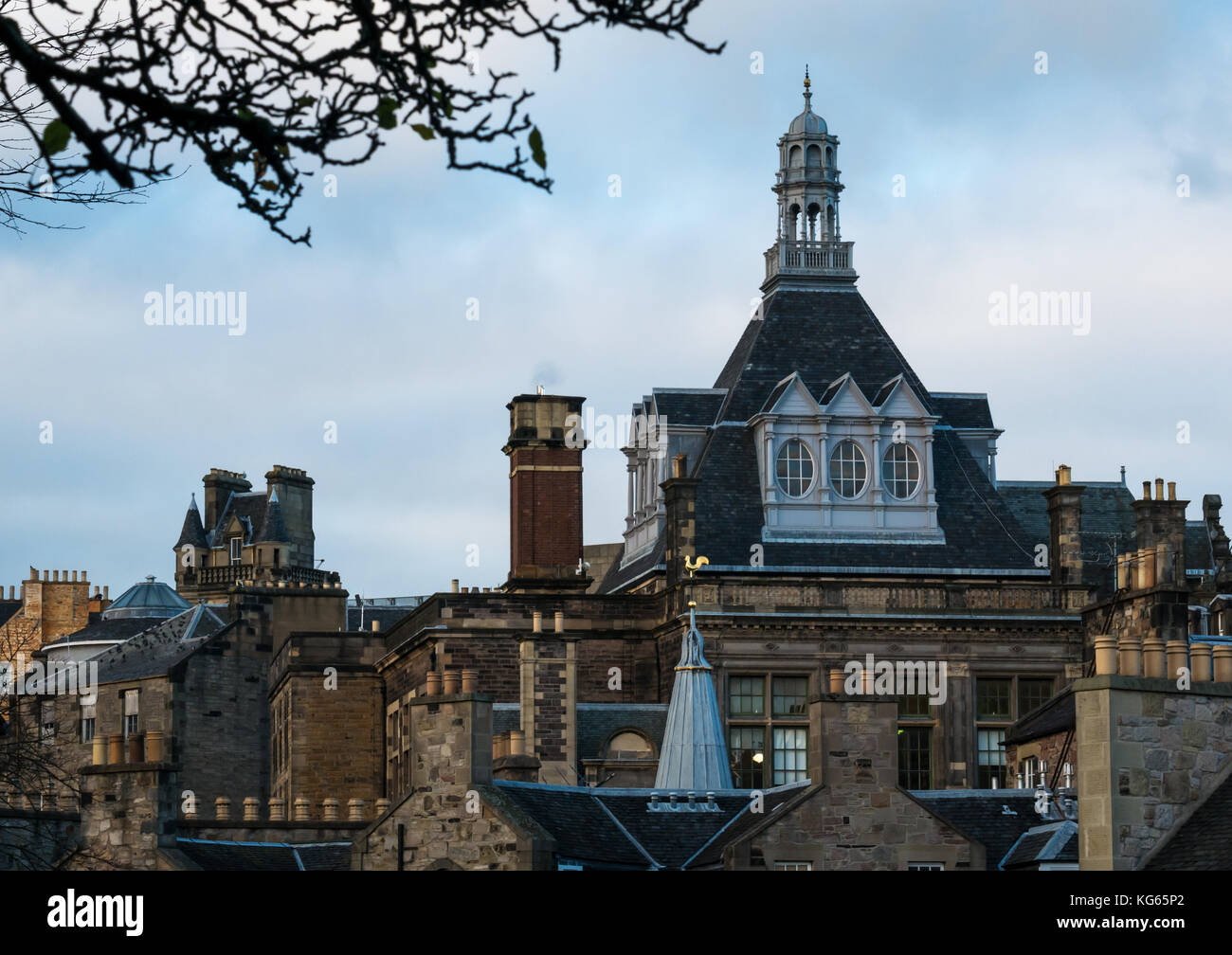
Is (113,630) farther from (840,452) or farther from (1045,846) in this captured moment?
(1045,846)

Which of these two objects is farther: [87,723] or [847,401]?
[87,723]

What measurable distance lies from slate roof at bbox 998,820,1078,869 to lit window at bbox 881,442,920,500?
14887mm

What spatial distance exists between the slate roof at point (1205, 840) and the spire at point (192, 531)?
10246 cm

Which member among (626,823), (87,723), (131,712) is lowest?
(626,823)

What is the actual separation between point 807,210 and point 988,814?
67.3 feet

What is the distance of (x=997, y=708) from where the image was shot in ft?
160

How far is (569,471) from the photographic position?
171ft

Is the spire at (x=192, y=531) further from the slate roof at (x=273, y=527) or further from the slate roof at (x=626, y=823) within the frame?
the slate roof at (x=626, y=823)

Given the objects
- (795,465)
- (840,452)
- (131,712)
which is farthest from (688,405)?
(131,712)

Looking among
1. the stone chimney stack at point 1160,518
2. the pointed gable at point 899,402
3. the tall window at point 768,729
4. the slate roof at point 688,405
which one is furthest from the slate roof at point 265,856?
the stone chimney stack at point 1160,518

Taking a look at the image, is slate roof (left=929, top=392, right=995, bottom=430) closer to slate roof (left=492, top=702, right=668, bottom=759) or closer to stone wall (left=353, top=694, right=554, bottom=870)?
slate roof (left=492, top=702, right=668, bottom=759)

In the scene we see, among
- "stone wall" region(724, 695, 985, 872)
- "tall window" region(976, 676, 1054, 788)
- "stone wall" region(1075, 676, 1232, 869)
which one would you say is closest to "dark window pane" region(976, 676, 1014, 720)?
"tall window" region(976, 676, 1054, 788)
